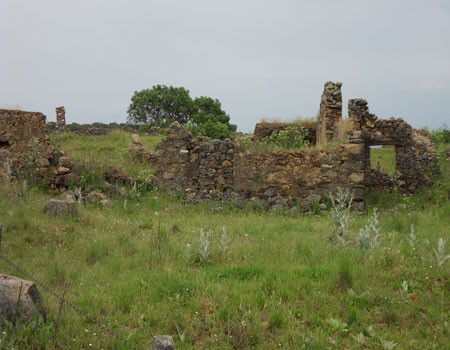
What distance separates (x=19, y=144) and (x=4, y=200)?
9.62 feet

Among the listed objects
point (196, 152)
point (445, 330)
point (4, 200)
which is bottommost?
point (445, 330)

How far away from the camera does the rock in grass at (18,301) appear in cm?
422

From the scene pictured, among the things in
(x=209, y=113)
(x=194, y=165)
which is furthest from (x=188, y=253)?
(x=209, y=113)

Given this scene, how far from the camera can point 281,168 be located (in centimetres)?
1221

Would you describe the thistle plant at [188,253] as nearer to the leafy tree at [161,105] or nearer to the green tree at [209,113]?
the green tree at [209,113]

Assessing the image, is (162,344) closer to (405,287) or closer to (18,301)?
(18,301)

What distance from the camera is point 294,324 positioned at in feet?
15.9

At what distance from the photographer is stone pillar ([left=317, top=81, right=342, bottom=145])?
16219mm

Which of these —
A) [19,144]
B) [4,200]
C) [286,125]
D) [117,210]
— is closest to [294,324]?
[117,210]

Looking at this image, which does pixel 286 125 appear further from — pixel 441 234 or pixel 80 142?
pixel 441 234

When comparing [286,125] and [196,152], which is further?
[286,125]

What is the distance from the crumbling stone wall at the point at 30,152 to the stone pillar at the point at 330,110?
8915 millimetres

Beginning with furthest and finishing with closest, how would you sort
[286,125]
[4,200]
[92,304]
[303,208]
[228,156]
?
1. [286,125]
2. [228,156]
3. [303,208]
4. [4,200]
5. [92,304]

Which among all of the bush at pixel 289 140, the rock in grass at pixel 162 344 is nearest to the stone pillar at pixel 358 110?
the bush at pixel 289 140
